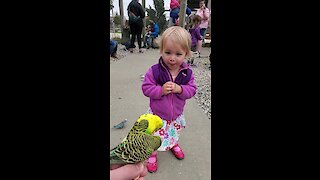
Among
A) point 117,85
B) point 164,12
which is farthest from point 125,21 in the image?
point 164,12

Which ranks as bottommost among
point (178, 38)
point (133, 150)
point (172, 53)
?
point (133, 150)

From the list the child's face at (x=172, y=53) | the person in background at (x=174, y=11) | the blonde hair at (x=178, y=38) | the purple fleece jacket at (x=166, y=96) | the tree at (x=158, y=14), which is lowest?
the purple fleece jacket at (x=166, y=96)

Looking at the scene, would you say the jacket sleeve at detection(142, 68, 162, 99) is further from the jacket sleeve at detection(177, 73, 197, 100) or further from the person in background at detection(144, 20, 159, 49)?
the person in background at detection(144, 20, 159, 49)

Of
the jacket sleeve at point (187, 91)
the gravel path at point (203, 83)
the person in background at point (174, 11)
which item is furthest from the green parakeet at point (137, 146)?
the person in background at point (174, 11)

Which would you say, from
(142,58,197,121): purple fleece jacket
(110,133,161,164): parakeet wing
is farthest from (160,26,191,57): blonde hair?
(110,133,161,164): parakeet wing

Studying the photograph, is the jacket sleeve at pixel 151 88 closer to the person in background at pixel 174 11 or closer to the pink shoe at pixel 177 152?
the pink shoe at pixel 177 152

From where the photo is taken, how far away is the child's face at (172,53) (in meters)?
1.71

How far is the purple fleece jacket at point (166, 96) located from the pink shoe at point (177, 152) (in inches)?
15.3

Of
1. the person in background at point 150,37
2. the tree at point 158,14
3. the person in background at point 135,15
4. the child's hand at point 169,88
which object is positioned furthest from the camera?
the tree at point 158,14

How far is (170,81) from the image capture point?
74.3 inches

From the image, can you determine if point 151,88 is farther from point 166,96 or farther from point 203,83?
point 203,83

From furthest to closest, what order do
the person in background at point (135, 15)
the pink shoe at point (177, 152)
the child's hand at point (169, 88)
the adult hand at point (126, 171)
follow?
the person in background at point (135, 15), the pink shoe at point (177, 152), the child's hand at point (169, 88), the adult hand at point (126, 171)

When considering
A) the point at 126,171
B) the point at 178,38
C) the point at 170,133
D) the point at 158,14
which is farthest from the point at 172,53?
the point at 158,14

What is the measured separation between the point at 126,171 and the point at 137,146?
132mm
